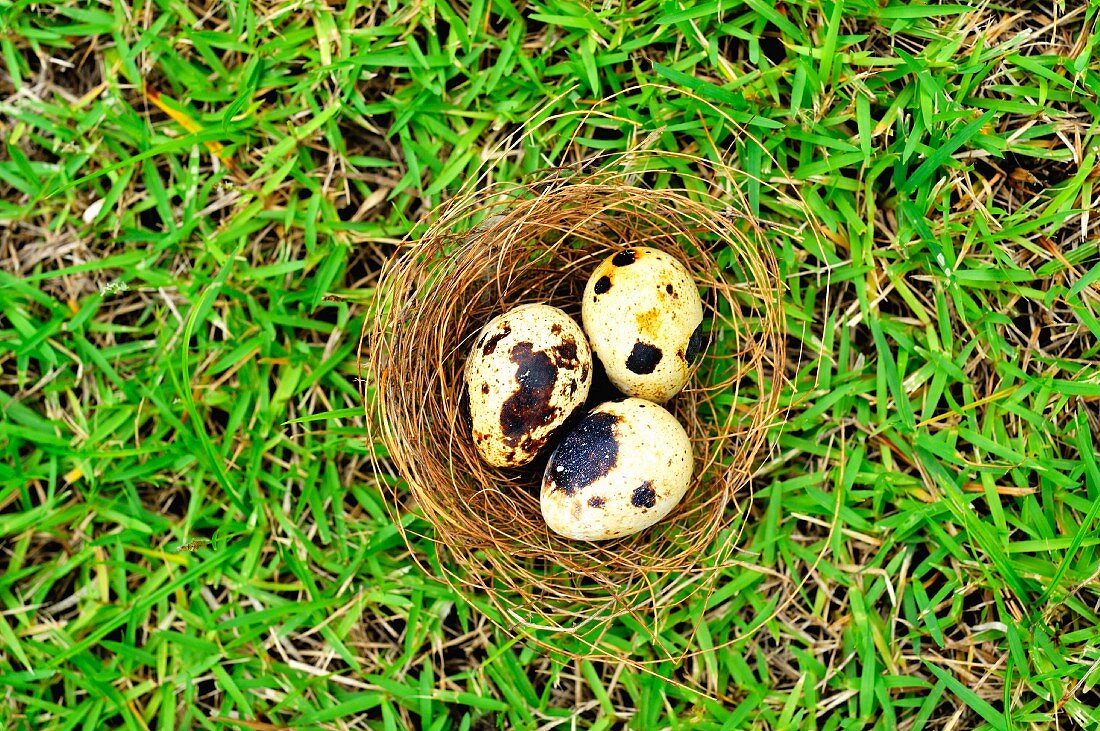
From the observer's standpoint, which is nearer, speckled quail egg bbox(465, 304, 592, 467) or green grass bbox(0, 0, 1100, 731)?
speckled quail egg bbox(465, 304, 592, 467)

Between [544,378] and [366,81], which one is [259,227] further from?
[544,378]

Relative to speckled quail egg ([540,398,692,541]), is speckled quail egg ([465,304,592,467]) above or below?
above

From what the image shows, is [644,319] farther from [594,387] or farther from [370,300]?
[370,300]

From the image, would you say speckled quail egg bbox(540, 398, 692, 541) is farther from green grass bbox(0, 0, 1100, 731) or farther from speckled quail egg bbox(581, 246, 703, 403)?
green grass bbox(0, 0, 1100, 731)

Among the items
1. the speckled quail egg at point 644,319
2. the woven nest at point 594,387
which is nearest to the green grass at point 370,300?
the woven nest at point 594,387

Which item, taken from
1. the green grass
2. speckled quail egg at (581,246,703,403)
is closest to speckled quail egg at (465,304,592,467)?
speckled quail egg at (581,246,703,403)

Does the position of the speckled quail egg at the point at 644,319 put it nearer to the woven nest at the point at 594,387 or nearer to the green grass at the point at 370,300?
the woven nest at the point at 594,387
